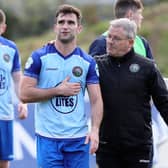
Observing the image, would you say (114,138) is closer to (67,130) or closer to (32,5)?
(67,130)

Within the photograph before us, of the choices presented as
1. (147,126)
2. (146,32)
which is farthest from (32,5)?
(147,126)

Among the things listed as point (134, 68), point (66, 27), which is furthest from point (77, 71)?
point (134, 68)

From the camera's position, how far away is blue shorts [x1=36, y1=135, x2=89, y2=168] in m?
6.69

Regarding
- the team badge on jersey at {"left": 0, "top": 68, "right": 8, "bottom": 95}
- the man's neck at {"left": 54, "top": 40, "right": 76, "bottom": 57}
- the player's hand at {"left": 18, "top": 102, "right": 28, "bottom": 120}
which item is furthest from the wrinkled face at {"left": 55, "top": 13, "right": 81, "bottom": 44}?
the player's hand at {"left": 18, "top": 102, "right": 28, "bottom": 120}

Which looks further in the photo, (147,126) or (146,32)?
(146,32)

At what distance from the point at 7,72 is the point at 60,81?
4.86 feet

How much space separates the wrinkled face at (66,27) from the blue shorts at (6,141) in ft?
6.17

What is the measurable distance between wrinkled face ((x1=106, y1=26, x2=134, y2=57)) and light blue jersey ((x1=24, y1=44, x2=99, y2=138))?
0.71ft

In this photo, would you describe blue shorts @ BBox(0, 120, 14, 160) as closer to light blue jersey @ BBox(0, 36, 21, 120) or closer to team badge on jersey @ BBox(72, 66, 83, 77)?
light blue jersey @ BBox(0, 36, 21, 120)

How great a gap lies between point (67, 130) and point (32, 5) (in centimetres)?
3477

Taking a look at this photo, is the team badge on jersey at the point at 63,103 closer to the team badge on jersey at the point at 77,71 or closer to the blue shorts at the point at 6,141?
the team badge on jersey at the point at 77,71

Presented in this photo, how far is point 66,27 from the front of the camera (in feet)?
21.5

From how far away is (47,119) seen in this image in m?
6.70

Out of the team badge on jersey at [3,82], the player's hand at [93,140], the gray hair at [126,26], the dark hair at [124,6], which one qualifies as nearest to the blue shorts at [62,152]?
the player's hand at [93,140]
